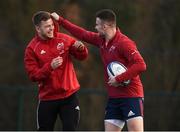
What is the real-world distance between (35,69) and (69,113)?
0.74 metres

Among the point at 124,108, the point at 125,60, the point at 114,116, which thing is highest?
the point at 125,60

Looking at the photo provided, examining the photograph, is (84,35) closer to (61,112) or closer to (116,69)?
(116,69)

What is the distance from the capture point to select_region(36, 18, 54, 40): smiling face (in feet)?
31.1

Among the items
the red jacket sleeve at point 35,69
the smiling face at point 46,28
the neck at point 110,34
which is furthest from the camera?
the smiling face at point 46,28

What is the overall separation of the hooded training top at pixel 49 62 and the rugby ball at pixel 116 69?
0.71m

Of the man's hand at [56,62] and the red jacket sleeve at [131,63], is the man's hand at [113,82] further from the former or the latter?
the man's hand at [56,62]

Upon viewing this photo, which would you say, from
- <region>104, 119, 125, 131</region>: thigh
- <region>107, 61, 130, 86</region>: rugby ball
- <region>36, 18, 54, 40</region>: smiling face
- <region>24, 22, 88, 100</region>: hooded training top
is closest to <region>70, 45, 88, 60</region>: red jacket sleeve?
<region>24, 22, 88, 100</region>: hooded training top

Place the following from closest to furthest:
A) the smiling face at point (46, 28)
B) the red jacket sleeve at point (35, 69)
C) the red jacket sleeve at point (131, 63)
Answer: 1. the red jacket sleeve at point (131, 63)
2. the red jacket sleeve at point (35, 69)
3. the smiling face at point (46, 28)

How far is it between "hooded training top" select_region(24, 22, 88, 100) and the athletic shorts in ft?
2.28

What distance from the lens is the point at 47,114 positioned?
381 inches

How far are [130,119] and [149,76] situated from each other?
7.76 meters

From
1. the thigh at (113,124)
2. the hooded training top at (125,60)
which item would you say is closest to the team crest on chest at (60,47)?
the hooded training top at (125,60)

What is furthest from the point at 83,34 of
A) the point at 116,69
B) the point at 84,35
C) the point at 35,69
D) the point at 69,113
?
the point at 69,113

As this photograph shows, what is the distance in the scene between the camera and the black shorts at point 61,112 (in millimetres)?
9586
